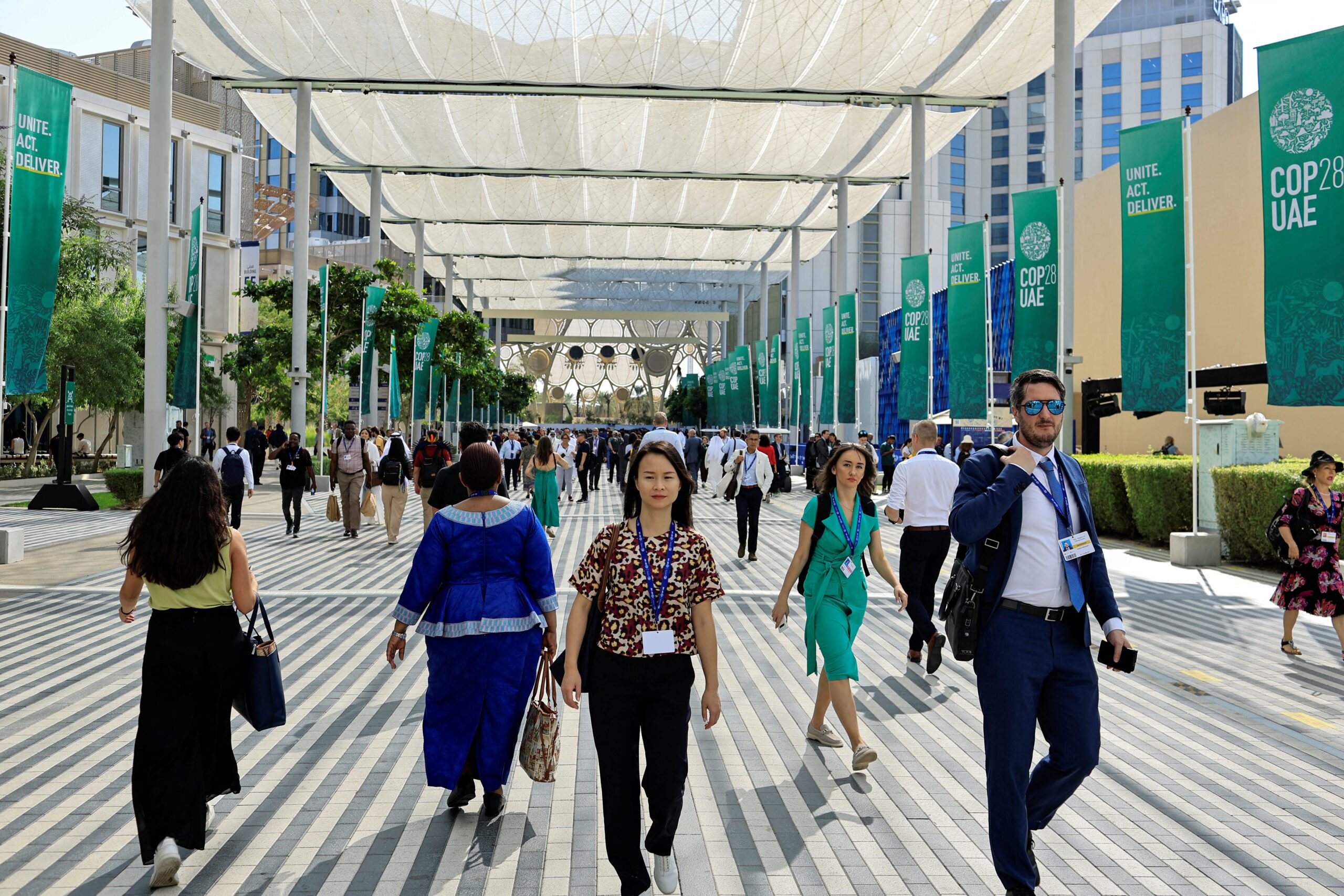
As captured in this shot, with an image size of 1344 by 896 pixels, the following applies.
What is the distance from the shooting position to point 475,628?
16.0ft

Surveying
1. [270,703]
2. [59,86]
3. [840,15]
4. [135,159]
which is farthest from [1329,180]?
[135,159]

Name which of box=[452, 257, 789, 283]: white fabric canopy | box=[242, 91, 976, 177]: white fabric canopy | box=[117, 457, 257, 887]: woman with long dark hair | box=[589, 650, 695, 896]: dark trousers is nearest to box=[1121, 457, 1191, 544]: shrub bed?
box=[589, 650, 695, 896]: dark trousers

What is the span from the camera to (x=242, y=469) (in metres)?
16.9

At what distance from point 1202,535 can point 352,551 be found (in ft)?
36.7

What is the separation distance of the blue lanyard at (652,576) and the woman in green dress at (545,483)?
10.7 meters

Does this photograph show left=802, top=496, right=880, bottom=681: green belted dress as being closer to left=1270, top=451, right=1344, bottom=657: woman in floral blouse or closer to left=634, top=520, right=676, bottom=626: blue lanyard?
left=634, top=520, right=676, bottom=626: blue lanyard

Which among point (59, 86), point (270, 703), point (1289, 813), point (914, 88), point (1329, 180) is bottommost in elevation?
point (1289, 813)

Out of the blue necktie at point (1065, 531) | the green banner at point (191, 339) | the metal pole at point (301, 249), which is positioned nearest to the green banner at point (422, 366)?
the metal pole at point (301, 249)

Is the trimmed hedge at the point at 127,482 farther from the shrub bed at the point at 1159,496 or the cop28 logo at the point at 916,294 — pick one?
the shrub bed at the point at 1159,496

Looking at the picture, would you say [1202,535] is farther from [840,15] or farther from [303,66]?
[303,66]

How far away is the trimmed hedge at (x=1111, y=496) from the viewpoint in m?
18.7

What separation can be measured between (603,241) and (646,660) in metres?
51.4

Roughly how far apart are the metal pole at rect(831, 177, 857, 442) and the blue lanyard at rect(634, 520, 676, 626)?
2333 cm

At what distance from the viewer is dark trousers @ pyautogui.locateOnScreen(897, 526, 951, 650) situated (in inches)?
322
